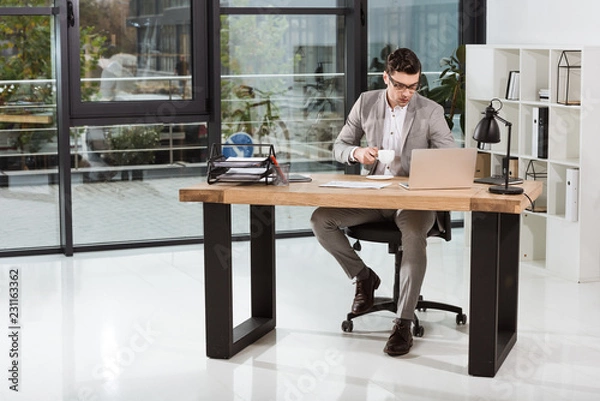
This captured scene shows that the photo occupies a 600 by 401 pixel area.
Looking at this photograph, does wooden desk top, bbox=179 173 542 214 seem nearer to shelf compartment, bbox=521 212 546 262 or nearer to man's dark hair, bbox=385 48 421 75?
man's dark hair, bbox=385 48 421 75

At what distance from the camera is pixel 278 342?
191 inches

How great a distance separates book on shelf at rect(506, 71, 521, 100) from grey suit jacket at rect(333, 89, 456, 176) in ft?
5.61

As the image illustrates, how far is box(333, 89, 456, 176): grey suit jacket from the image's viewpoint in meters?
5.05

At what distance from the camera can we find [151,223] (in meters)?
7.42

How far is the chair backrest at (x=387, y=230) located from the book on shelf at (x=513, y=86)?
205 centimetres

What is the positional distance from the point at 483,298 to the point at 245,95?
361cm

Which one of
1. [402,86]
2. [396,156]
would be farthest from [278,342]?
[402,86]

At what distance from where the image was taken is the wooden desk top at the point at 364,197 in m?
4.18

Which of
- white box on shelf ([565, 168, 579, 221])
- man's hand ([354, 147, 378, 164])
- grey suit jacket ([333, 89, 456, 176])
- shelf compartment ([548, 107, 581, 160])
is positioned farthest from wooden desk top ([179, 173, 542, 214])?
shelf compartment ([548, 107, 581, 160])

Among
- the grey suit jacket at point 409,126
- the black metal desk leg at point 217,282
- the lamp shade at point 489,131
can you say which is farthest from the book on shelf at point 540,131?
the black metal desk leg at point 217,282

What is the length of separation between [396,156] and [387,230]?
0.46 metres

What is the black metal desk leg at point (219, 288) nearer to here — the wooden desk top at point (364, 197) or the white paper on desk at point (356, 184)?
the wooden desk top at point (364, 197)

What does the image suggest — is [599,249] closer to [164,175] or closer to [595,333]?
[595,333]

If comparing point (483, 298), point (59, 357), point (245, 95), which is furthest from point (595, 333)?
point (245, 95)
